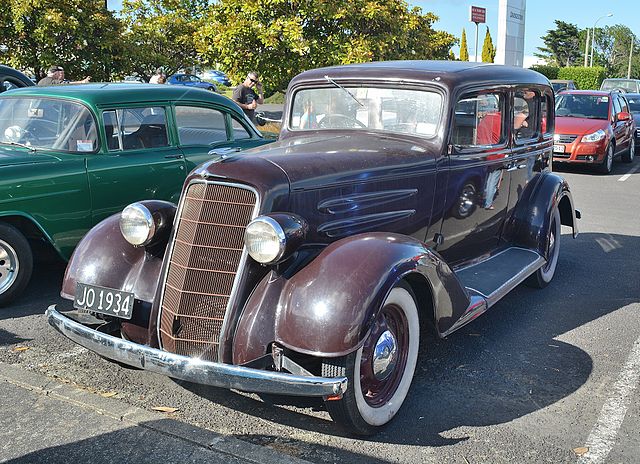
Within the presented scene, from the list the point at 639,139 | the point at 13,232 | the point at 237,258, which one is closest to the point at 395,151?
the point at 237,258

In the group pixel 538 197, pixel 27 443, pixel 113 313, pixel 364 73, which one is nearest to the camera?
pixel 27 443

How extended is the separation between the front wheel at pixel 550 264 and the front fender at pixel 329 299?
2698 mm

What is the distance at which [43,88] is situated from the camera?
20.4 ft

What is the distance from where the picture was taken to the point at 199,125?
676cm

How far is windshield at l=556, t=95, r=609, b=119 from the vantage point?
46.6 ft

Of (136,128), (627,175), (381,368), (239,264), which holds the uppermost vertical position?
(136,128)

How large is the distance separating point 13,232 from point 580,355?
419cm

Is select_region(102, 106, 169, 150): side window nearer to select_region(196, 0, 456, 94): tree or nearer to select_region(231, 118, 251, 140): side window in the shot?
select_region(231, 118, 251, 140): side window

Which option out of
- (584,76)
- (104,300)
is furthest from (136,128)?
(584,76)

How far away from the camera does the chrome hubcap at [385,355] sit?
11.7 ft

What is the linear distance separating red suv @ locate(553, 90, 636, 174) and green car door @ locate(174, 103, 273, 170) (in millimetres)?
7963

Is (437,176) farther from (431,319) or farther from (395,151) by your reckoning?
(431,319)

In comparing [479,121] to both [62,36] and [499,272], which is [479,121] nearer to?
[499,272]

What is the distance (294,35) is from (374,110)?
826 cm
